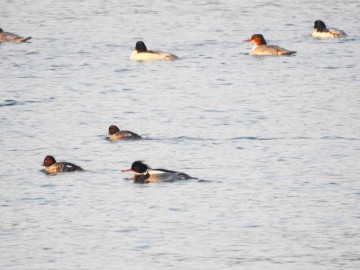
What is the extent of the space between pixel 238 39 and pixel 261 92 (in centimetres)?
1025

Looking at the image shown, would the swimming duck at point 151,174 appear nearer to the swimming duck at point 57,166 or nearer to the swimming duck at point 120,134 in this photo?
the swimming duck at point 57,166

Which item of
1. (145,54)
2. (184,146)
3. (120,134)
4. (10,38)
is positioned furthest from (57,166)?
(10,38)

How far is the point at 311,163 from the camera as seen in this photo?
24.3m

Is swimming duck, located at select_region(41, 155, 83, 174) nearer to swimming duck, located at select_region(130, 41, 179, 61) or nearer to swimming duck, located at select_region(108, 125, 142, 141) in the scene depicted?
swimming duck, located at select_region(108, 125, 142, 141)

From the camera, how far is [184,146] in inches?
1031

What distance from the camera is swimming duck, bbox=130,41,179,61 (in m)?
38.7

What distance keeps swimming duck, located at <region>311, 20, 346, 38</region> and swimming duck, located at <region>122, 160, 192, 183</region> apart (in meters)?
20.6

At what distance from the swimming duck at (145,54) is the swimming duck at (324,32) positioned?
6.29m

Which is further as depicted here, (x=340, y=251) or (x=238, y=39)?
(x=238, y=39)

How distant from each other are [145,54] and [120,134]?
493 inches

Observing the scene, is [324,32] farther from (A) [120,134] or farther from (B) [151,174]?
(B) [151,174]

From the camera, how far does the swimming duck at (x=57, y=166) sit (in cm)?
2342

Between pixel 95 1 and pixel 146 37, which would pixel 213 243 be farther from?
pixel 95 1

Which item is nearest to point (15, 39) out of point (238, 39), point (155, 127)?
point (238, 39)
